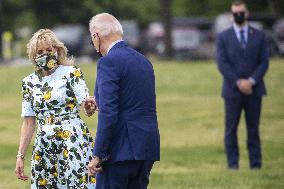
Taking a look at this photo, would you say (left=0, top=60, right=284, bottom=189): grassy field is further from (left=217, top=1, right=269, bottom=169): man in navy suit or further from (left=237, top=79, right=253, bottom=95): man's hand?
(left=237, top=79, right=253, bottom=95): man's hand

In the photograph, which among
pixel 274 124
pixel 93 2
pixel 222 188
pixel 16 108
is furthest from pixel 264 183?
pixel 93 2

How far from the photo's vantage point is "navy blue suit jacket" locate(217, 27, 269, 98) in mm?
14898

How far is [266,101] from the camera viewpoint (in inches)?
1112

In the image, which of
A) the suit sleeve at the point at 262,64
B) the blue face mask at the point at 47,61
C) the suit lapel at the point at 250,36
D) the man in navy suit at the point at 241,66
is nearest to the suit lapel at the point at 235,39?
the man in navy suit at the point at 241,66

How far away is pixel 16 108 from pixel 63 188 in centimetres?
1840

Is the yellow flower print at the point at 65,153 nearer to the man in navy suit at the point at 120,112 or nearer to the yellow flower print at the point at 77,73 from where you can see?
the yellow flower print at the point at 77,73

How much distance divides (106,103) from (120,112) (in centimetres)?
17

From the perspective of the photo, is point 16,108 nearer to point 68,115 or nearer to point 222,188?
point 222,188

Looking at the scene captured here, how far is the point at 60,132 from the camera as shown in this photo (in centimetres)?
897

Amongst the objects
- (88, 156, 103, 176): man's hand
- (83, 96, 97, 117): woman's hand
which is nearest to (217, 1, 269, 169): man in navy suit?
(83, 96, 97, 117): woman's hand

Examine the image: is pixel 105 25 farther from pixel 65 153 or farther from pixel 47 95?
pixel 65 153

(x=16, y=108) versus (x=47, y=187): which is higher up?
(x=47, y=187)

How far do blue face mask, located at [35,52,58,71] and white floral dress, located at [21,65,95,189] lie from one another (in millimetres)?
89

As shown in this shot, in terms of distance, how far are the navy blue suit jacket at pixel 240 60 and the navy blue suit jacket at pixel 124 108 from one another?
6.91m
